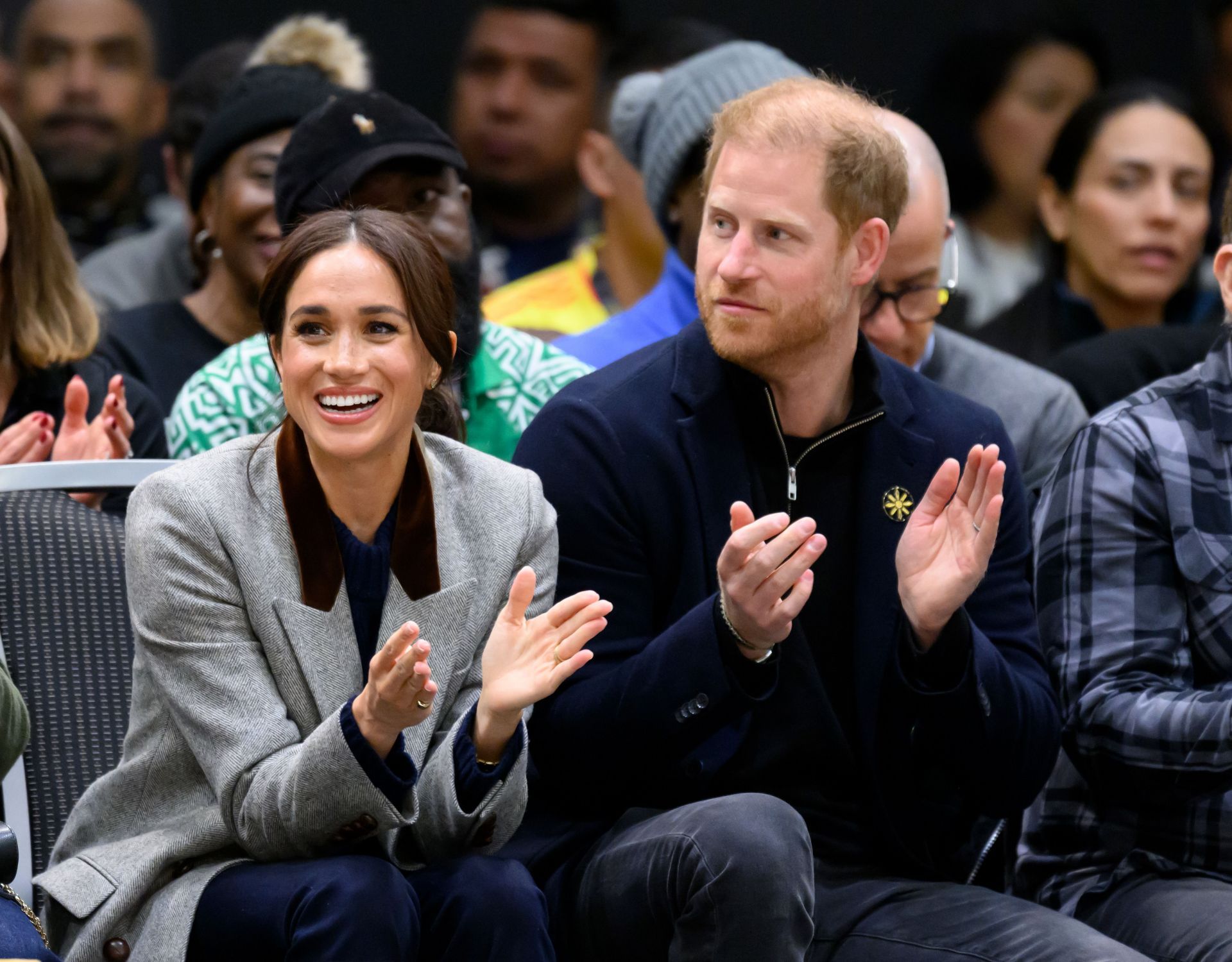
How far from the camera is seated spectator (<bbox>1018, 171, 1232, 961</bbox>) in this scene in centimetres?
275

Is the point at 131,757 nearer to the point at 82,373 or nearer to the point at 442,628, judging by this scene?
the point at 442,628

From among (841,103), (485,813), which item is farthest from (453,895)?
(841,103)

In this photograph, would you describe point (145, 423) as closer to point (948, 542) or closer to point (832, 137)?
point (832, 137)

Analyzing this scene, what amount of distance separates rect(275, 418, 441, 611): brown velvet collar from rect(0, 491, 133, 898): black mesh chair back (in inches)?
14.0

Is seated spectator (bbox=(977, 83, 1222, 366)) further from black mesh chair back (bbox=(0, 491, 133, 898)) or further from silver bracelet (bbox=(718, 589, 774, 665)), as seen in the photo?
black mesh chair back (bbox=(0, 491, 133, 898))

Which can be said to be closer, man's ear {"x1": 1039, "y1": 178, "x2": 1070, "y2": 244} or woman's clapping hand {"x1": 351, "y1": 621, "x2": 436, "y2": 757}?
woman's clapping hand {"x1": 351, "y1": 621, "x2": 436, "y2": 757}

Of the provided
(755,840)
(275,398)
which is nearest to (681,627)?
(755,840)

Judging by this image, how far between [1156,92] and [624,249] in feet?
4.64

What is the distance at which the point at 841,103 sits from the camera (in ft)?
9.54

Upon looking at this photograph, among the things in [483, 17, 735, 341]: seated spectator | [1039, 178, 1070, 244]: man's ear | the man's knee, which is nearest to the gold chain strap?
the man's knee

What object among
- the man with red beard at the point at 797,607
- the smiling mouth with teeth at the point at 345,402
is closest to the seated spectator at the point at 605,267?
the man with red beard at the point at 797,607

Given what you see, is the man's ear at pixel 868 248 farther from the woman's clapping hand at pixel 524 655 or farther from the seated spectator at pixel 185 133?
the seated spectator at pixel 185 133

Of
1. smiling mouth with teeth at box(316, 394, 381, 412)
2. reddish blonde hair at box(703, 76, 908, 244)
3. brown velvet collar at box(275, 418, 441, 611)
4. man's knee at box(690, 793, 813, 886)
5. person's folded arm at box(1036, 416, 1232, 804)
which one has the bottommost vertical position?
man's knee at box(690, 793, 813, 886)

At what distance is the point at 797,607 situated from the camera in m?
2.51
